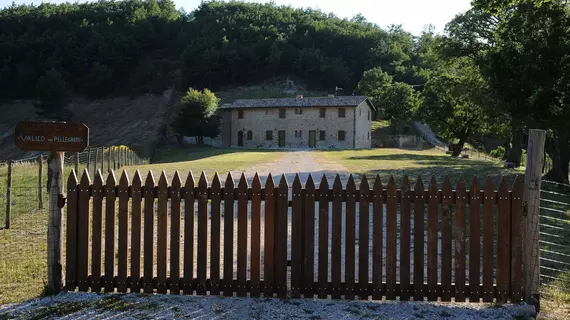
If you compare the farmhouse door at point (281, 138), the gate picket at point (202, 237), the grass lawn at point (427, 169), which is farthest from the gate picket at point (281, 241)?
the farmhouse door at point (281, 138)

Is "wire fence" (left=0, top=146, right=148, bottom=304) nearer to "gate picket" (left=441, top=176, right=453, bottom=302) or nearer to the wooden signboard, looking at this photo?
the wooden signboard

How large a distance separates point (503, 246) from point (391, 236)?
Result: 3.86ft

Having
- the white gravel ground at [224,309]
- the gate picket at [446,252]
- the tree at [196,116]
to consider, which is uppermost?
the tree at [196,116]

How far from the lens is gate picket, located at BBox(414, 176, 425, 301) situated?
4949 mm

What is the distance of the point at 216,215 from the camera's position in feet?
16.7

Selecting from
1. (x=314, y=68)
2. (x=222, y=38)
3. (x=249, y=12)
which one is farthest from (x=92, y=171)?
(x=249, y=12)

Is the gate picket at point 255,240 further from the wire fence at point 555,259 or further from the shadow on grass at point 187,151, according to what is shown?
the shadow on grass at point 187,151

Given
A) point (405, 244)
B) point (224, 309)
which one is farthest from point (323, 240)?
point (224, 309)

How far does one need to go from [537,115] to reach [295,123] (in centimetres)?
4103

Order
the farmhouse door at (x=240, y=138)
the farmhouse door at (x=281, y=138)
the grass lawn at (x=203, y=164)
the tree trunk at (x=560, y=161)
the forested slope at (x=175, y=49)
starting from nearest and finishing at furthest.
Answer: the tree trunk at (x=560, y=161) < the grass lawn at (x=203, y=164) < the farmhouse door at (x=281, y=138) < the farmhouse door at (x=240, y=138) < the forested slope at (x=175, y=49)

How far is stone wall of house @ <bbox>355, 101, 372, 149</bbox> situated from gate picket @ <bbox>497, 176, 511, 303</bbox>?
51.0 meters

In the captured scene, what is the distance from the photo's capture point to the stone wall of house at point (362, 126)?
55938 millimetres

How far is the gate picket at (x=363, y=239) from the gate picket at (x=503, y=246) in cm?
140

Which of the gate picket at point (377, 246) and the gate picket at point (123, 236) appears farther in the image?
the gate picket at point (123, 236)
